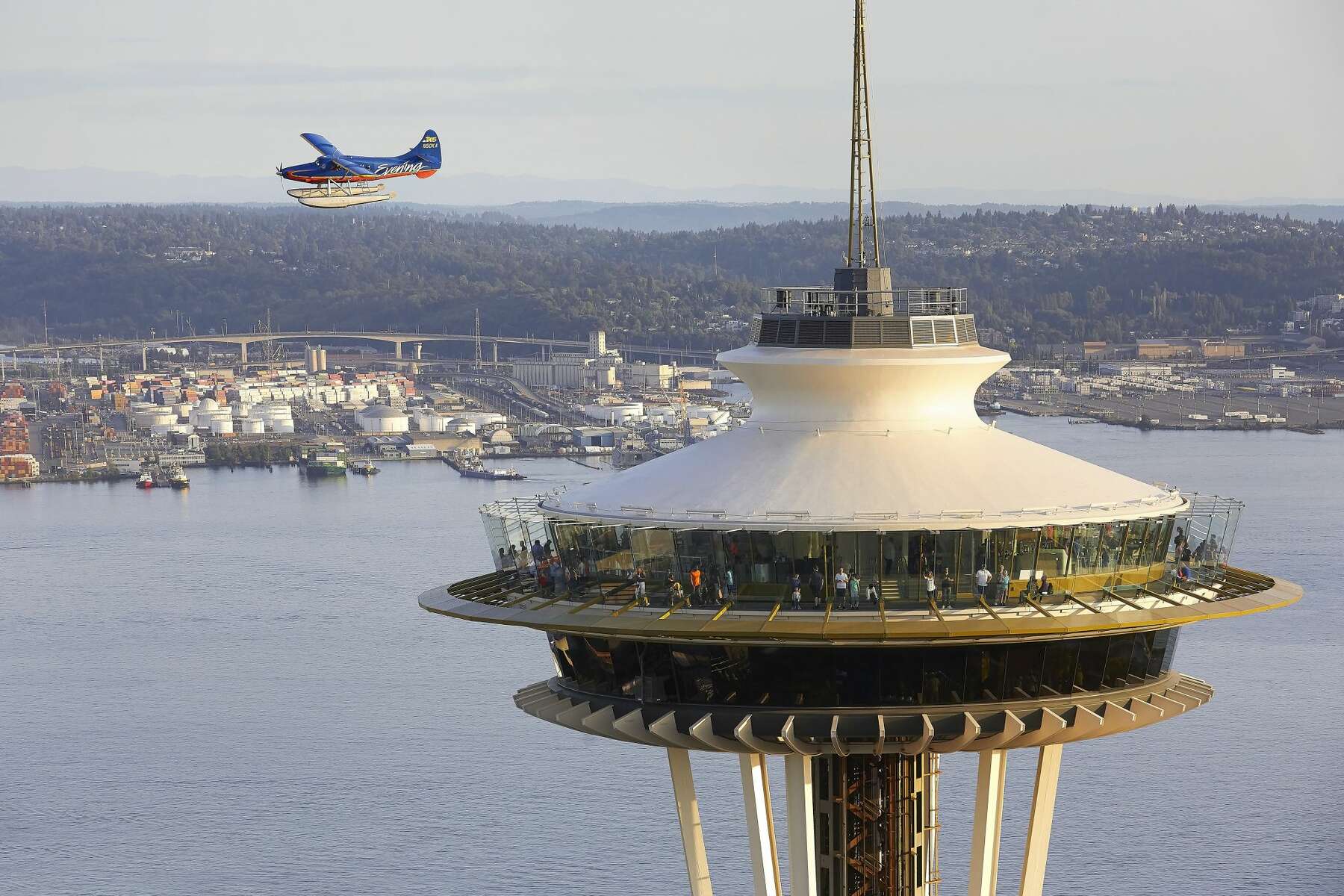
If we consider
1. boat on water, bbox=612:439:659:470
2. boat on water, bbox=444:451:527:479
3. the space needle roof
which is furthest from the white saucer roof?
boat on water, bbox=612:439:659:470

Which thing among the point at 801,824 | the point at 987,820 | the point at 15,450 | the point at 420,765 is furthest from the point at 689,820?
the point at 15,450

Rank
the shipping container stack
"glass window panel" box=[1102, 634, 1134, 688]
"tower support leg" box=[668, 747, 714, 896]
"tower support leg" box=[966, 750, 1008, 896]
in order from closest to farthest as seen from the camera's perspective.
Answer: "glass window panel" box=[1102, 634, 1134, 688] → "tower support leg" box=[966, 750, 1008, 896] → "tower support leg" box=[668, 747, 714, 896] → the shipping container stack

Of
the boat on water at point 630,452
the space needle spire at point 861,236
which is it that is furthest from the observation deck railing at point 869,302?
the boat on water at point 630,452

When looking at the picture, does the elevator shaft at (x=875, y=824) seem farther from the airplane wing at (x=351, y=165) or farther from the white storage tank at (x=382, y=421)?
the white storage tank at (x=382, y=421)

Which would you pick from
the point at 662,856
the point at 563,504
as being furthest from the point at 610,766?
the point at 563,504

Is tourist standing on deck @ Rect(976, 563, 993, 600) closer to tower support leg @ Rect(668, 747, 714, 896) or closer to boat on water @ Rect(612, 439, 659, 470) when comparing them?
tower support leg @ Rect(668, 747, 714, 896)
